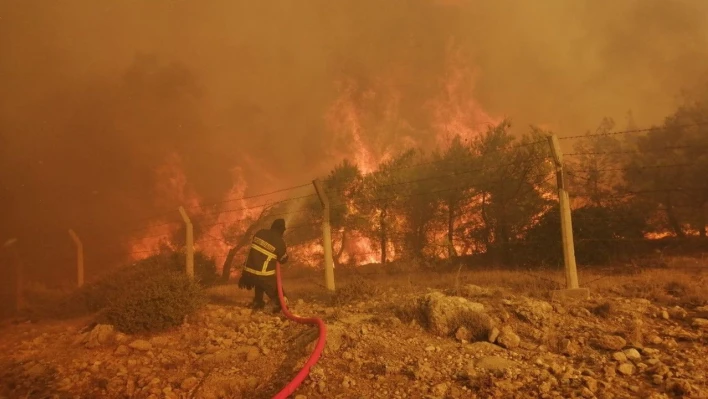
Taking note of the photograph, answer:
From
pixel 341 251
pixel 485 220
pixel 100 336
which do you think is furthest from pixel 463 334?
pixel 341 251

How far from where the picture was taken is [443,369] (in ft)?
15.6

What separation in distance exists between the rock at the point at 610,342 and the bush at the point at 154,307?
616cm

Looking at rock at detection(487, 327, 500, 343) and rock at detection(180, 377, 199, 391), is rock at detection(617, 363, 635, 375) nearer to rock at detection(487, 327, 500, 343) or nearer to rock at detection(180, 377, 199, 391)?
rock at detection(487, 327, 500, 343)

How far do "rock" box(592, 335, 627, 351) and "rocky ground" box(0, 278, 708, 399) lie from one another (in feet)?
0.05

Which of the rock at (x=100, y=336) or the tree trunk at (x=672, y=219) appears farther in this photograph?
the tree trunk at (x=672, y=219)

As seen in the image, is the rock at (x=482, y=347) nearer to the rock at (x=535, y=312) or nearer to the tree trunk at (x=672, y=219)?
the rock at (x=535, y=312)

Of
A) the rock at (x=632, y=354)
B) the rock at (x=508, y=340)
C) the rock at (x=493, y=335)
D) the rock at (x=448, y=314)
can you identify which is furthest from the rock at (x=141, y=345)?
the rock at (x=632, y=354)

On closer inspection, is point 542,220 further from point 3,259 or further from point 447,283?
point 3,259

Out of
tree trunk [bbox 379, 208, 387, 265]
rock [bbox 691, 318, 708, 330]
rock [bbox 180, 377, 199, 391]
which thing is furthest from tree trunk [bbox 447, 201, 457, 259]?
rock [bbox 180, 377, 199, 391]

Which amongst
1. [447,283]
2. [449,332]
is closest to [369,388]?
[449,332]

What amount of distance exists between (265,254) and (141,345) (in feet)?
8.64

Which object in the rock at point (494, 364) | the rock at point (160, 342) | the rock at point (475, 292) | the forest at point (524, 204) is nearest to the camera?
the rock at point (494, 364)

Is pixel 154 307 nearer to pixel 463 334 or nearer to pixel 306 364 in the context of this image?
pixel 306 364

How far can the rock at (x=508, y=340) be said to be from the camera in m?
5.35
